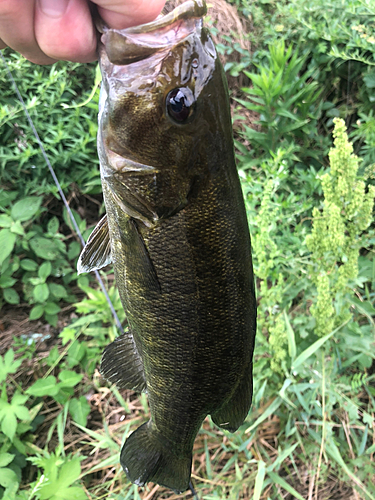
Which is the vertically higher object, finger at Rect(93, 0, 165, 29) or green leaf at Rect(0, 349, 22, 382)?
finger at Rect(93, 0, 165, 29)

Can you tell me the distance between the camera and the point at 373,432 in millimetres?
1945

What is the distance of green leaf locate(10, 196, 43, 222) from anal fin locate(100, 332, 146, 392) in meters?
1.67

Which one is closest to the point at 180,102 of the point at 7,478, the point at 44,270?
the point at 7,478

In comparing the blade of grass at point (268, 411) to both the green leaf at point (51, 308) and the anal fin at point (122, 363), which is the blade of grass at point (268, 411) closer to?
the anal fin at point (122, 363)

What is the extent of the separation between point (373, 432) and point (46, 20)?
2385 mm

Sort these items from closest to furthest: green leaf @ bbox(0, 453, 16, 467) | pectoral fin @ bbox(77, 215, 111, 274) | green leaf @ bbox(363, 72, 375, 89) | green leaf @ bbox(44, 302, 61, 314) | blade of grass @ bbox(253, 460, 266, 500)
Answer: pectoral fin @ bbox(77, 215, 111, 274) → blade of grass @ bbox(253, 460, 266, 500) → green leaf @ bbox(0, 453, 16, 467) → green leaf @ bbox(44, 302, 61, 314) → green leaf @ bbox(363, 72, 375, 89)

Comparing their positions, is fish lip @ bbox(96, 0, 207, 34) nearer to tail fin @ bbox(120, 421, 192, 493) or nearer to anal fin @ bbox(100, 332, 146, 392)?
anal fin @ bbox(100, 332, 146, 392)

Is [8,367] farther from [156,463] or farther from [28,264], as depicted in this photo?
[156,463]

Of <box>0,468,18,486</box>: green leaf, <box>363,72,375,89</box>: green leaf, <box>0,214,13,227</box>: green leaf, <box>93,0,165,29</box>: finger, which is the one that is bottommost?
<box>0,468,18,486</box>: green leaf

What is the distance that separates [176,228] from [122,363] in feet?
1.93

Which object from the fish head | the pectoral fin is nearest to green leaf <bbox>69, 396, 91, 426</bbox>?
the pectoral fin

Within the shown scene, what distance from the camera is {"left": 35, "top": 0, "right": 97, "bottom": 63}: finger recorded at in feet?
2.51

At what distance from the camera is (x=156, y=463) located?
1181mm

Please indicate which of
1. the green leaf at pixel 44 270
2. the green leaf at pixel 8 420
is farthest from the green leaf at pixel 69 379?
the green leaf at pixel 44 270
